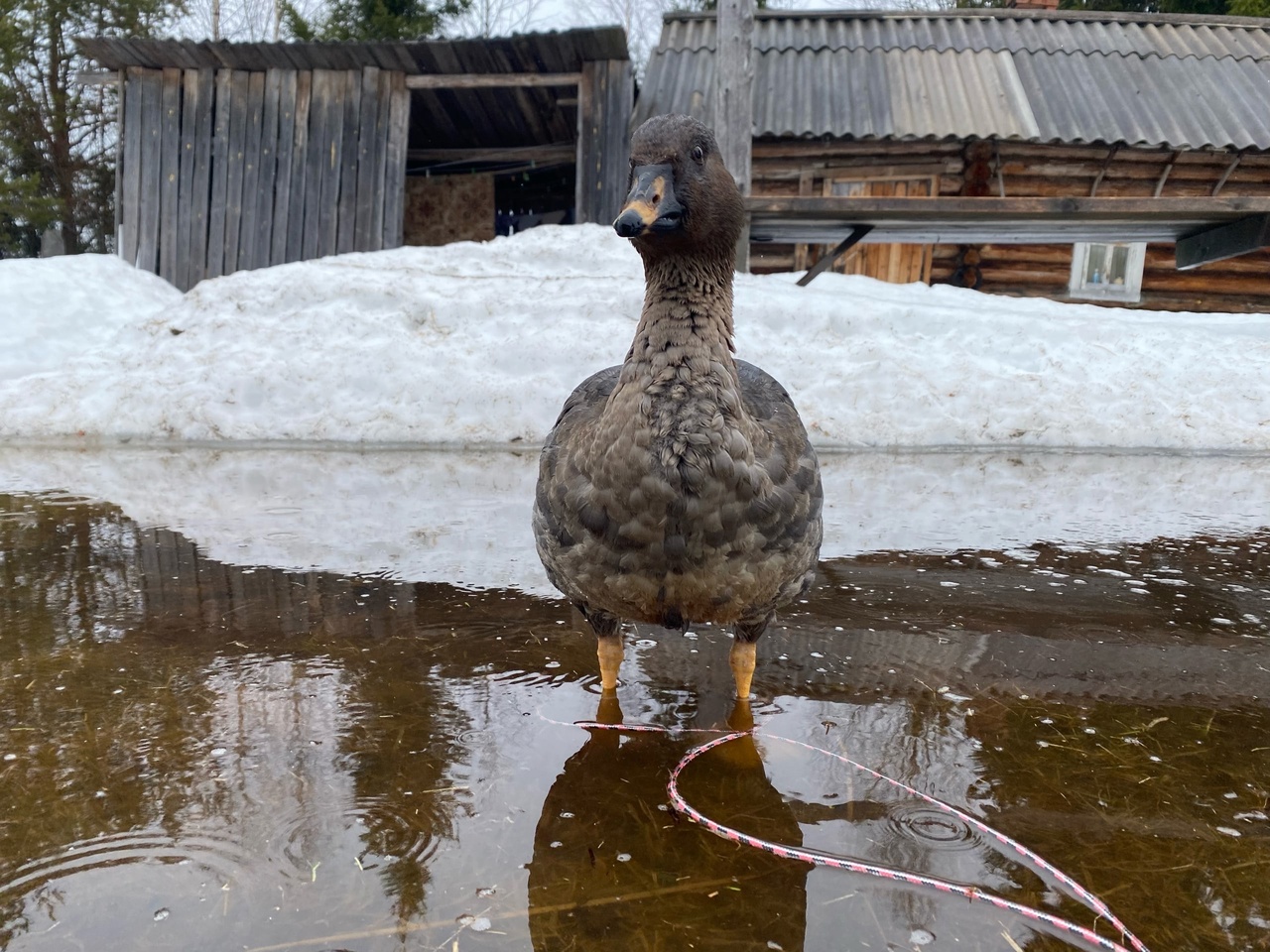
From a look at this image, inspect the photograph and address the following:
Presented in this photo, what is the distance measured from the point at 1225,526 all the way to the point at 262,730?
214 inches

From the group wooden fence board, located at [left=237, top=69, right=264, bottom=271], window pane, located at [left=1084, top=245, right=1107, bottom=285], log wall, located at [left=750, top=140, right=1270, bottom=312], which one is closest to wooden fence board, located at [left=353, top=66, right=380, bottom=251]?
wooden fence board, located at [left=237, top=69, right=264, bottom=271]

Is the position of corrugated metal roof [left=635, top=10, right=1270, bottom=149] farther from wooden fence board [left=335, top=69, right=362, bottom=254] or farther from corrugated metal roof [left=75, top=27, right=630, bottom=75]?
wooden fence board [left=335, top=69, right=362, bottom=254]

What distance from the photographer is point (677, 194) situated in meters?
2.55

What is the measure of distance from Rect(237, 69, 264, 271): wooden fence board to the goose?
1146 cm

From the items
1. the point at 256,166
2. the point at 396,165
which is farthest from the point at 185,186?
the point at 396,165

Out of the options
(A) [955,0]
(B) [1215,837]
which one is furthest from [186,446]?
(A) [955,0]

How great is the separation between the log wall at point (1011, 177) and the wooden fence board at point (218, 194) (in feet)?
26.7

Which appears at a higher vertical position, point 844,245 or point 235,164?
point 235,164

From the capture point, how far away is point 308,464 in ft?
21.4

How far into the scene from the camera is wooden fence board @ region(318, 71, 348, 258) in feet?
39.8

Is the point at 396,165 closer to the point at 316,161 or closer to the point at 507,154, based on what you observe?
the point at 316,161

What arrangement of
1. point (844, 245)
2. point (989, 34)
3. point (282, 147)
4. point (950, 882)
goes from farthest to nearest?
point (989, 34)
point (282, 147)
point (844, 245)
point (950, 882)

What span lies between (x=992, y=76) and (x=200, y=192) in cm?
1300

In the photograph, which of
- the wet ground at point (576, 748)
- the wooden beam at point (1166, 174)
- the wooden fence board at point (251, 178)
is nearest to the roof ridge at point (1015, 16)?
the wooden beam at point (1166, 174)
